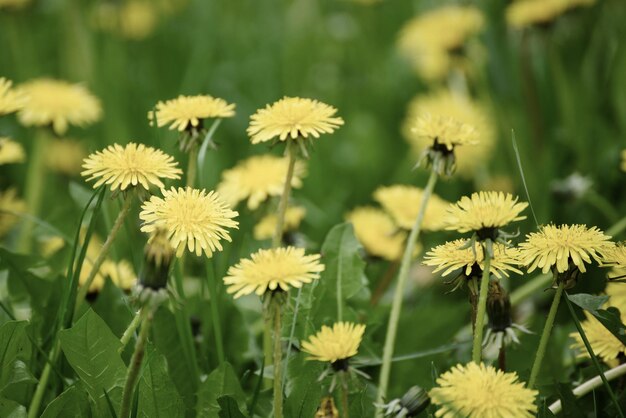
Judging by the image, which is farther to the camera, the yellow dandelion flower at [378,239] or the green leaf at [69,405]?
the yellow dandelion flower at [378,239]

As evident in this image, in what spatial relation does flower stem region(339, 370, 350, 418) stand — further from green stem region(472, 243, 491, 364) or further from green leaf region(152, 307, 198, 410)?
green leaf region(152, 307, 198, 410)

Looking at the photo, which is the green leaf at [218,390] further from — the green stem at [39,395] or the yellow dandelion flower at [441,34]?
the yellow dandelion flower at [441,34]

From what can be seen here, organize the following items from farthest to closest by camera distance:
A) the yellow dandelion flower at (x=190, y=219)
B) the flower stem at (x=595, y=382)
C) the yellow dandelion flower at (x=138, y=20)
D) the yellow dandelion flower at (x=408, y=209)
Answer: the yellow dandelion flower at (x=138, y=20), the yellow dandelion flower at (x=408, y=209), the flower stem at (x=595, y=382), the yellow dandelion flower at (x=190, y=219)

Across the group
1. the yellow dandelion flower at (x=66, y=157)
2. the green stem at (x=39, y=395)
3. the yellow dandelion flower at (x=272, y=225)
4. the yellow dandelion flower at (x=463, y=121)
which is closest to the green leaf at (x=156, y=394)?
the green stem at (x=39, y=395)

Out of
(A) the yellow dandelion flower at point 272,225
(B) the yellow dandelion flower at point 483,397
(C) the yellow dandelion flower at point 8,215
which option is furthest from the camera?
(C) the yellow dandelion flower at point 8,215

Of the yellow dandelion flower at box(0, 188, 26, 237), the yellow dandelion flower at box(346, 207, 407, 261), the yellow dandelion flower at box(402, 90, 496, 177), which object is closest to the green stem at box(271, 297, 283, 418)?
the yellow dandelion flower at box(346, 207, 407, 261)

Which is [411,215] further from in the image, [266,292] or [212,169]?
[212,169]

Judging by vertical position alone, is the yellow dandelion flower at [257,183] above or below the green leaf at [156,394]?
above

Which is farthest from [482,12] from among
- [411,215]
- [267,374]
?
[267,374]
